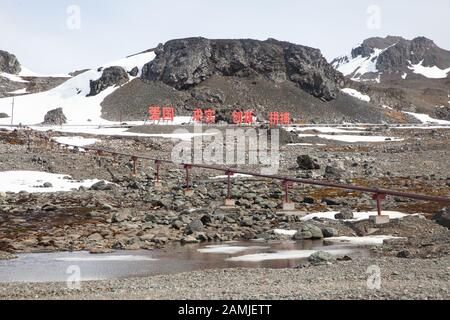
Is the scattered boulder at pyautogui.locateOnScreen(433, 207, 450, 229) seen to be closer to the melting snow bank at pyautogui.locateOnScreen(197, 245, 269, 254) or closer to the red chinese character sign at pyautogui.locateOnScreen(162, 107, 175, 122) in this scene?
the melting snow bank at pyautogui.locateOnScreen(197, 245, 269, 254)

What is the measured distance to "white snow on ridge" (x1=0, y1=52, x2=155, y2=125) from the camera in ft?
386

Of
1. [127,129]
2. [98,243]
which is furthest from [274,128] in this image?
[98,243]

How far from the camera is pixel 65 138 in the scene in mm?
70438

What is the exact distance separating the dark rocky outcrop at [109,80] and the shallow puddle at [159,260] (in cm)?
12508

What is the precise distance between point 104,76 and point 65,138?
73.5 meters

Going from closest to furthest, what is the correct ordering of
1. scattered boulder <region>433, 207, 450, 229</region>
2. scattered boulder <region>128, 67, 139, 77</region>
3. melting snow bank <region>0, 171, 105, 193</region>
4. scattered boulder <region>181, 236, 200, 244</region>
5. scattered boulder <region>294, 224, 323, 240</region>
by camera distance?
scattered boulder <region>181, 236, 200, 244</region> → scattered boulder <region>294, 224, 323, 240</region> → scattered boulder <region>433, 207, 450, 229</region> → melting snow bank <region>0, 171, 105, 193</region> → scattered boulder <region>128, 67, 139, 77</region>

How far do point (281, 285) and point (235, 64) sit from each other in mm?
135569

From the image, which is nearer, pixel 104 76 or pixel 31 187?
pixel 31 187

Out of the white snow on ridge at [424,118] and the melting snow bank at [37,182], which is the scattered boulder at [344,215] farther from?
the white snow on ridge at [424,118]

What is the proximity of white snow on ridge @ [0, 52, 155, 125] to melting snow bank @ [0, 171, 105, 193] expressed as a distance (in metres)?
74.3

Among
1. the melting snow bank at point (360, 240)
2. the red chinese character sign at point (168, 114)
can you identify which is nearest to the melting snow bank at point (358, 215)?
the melting snow bank at point (360, 240)

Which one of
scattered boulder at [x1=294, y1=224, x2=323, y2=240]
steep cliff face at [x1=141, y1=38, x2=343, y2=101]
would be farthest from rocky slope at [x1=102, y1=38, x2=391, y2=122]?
scattered boulder at [x1=294, y1=224, x2=323, y2=240]

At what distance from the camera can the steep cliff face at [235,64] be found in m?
137
